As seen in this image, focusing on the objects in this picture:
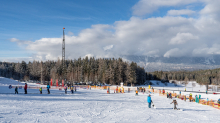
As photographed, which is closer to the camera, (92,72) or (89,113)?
(89,113)

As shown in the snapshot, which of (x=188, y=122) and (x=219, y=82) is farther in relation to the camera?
(x=219, y=82)

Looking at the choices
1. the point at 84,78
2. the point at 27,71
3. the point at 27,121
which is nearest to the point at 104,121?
the point at 27,121

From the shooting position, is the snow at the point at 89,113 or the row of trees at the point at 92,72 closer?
the snow at the point at 89,113

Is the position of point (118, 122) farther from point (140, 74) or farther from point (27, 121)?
point (140, 74)

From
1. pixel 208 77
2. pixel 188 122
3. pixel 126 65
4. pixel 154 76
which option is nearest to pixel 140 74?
pixel 126 65

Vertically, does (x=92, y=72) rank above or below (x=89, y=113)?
above

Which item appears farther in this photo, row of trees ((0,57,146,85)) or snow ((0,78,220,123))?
row of trees ((0,57,146,85))

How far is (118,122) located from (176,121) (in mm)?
4728

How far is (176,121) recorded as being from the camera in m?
12.5

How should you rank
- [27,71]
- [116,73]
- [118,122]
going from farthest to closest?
[27,71], [116,73], [118,122]

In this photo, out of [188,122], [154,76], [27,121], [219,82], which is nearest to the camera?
[27,121]

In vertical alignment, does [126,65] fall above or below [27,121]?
above

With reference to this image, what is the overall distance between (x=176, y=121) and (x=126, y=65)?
76.0 meters

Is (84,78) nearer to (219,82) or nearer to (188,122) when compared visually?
(188,122)
